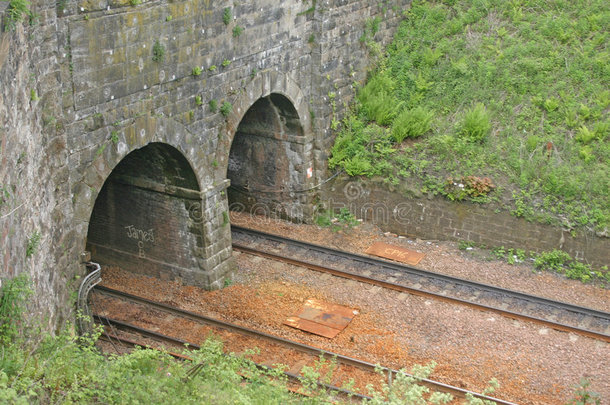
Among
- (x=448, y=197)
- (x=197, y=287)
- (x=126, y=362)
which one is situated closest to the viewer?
(x=126, y=362)

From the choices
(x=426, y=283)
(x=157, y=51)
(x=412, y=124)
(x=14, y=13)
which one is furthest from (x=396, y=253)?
(x=14, y=13)

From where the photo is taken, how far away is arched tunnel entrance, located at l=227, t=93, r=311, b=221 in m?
17.8

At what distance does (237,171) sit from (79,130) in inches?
303

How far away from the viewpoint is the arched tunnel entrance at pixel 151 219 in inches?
572

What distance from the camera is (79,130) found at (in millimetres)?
11414

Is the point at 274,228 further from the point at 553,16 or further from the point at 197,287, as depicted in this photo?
the point at 553,16

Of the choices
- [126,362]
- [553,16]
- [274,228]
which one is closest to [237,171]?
[274,228]

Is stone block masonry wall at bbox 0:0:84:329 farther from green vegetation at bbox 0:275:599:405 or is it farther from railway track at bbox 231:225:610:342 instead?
railway track at bbox 231:225:610:342

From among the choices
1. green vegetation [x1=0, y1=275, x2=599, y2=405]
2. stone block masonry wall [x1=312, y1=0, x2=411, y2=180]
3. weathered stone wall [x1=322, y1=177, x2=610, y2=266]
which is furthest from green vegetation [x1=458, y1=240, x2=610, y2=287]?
green vegetation [x1=0, y1=275, x2=599, y2=405]

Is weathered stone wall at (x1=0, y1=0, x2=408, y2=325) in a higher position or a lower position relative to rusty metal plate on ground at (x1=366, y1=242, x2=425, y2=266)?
higher

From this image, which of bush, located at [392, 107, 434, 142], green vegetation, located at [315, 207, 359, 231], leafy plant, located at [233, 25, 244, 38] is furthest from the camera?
green vegetation, located at [315, 207, 359, 231]

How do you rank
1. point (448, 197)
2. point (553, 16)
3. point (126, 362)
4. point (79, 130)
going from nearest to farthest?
1. point (126, 362)
2. point (79, 130)
3. point (448, 197)
4. point (553, 16)

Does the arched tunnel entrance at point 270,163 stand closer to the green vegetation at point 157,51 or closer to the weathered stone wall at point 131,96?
the weathered stone wall at point 131,96

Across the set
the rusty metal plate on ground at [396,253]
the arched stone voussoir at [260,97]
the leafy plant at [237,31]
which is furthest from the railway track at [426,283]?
the leafy plant at [237,31]
